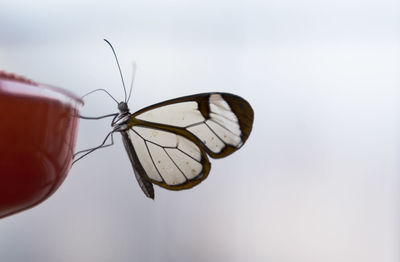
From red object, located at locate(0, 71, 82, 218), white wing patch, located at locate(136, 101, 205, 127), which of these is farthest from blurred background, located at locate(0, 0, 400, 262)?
red object, located at locate(0, 71, 82, 218)

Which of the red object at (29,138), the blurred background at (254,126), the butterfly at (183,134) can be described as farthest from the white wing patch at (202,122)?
the red object at (29,138)

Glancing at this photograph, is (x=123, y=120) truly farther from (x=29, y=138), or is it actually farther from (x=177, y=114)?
(x=29, y=138)

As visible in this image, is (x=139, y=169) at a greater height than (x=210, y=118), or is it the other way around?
(x=210, y=118)

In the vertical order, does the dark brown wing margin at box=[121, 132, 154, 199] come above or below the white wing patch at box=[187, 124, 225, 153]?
below

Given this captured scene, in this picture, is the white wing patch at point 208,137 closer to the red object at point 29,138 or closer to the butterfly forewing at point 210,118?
the butterfly forewing at point 210,118

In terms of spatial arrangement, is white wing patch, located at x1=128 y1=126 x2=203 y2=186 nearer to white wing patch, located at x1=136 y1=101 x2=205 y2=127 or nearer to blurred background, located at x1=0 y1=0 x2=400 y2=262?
white wing patch, located at x1=136 y1=101 x2=205 y2=127

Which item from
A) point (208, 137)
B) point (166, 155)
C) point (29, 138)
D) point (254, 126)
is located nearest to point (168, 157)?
point (166, 155)
